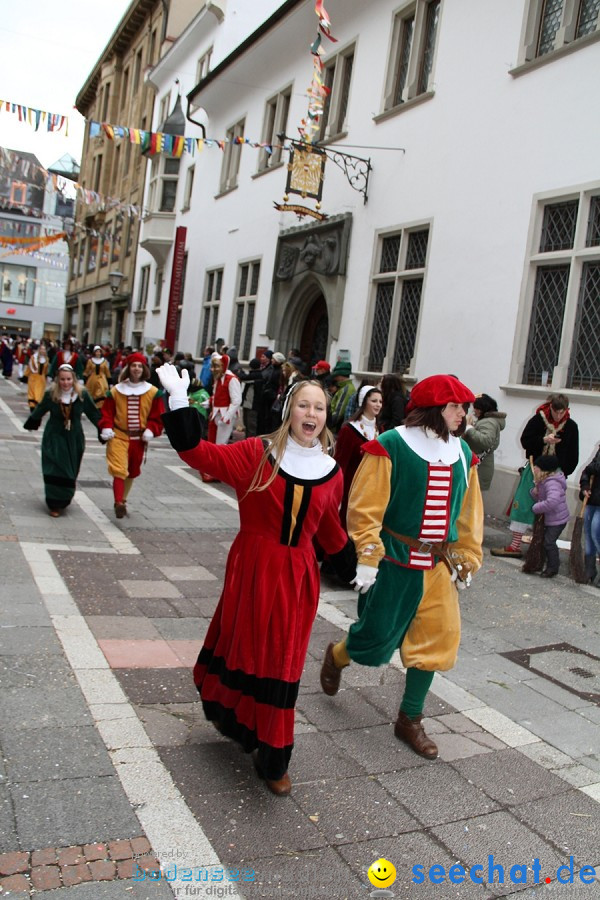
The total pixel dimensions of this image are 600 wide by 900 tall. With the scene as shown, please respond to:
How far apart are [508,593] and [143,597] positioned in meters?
3.20

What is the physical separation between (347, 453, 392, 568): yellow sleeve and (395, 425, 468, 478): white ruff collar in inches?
6.2

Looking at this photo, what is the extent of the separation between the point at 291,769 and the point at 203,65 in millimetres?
26221

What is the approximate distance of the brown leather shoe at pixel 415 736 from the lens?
12.8ft

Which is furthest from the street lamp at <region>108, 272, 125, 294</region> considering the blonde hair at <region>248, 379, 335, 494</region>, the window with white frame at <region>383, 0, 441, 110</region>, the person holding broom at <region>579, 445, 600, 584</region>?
the blonde hair at <region>248, 379, 335, 494</region>

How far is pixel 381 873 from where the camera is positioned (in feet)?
9.55

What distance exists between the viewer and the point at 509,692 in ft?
16.1

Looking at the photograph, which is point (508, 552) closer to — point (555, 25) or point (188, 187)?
point (555, 25)

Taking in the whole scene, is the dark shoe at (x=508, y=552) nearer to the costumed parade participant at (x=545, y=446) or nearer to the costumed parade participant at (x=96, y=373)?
the costumed parade participant at (x=545, y=446)

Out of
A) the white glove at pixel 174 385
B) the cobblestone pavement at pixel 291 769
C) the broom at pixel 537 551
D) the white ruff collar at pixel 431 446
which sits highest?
the white glove at pixel 174 385

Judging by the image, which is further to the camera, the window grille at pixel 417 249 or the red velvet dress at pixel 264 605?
the window grille at pixel 417 249

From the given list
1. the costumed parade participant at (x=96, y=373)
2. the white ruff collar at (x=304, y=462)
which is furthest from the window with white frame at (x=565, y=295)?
the costumed parade participant at (x=96, y=373)

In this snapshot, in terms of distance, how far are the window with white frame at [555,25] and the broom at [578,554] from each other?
226 inches

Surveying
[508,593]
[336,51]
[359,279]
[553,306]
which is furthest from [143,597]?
[336,51]

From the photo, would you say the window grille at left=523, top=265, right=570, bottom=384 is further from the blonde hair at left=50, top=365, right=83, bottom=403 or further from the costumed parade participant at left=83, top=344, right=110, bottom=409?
the costumed parade participant at left=83, top=344, right=110, bottom=409
